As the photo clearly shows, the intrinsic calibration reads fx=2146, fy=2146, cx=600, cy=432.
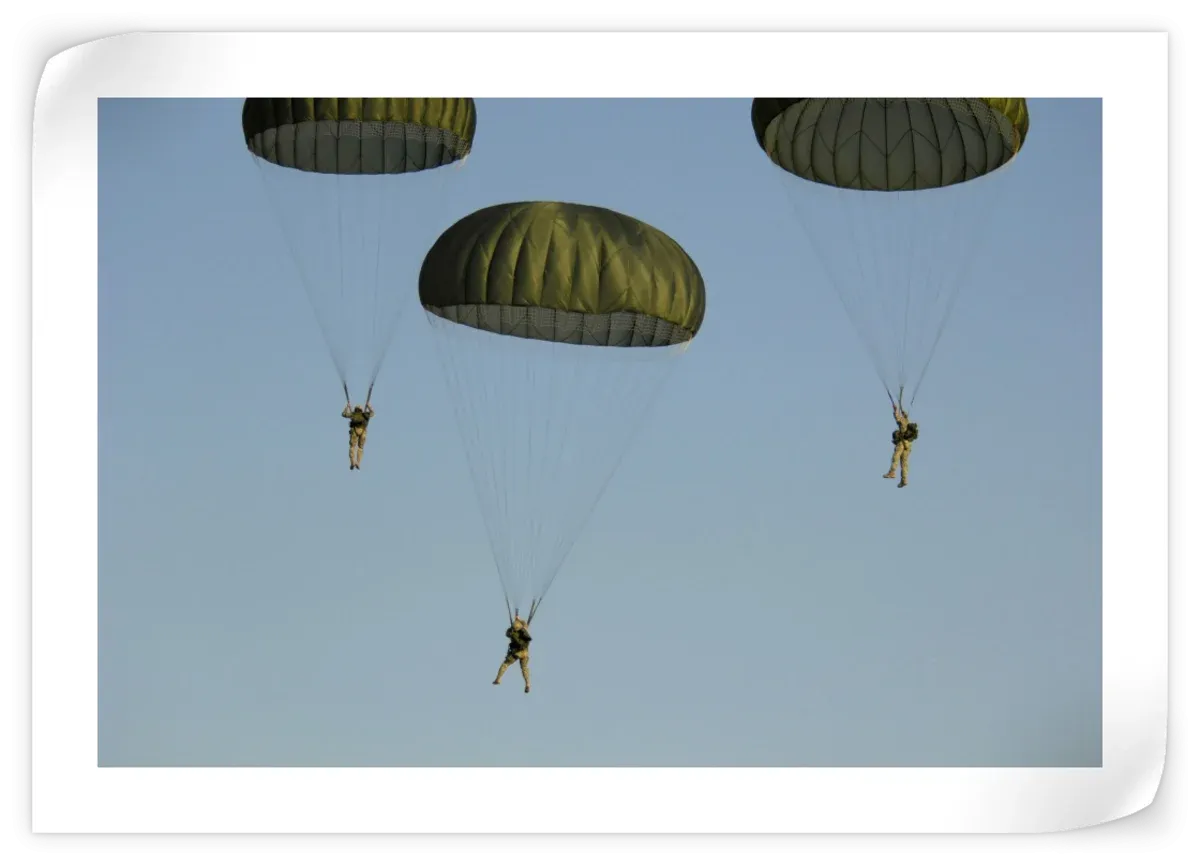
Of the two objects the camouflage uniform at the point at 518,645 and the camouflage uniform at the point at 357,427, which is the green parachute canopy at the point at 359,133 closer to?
the camouflage uniform at the point at 357,427

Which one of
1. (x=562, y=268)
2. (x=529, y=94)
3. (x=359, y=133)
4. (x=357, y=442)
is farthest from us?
(x=357, y=442)

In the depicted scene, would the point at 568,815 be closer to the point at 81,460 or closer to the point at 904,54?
the point at 81,460

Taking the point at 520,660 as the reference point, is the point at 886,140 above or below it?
above

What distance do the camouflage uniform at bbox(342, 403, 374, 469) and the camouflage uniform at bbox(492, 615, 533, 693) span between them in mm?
2008

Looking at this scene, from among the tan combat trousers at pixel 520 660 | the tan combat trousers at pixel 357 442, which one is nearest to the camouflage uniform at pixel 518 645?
the tan combat trousers at pixel 520 660

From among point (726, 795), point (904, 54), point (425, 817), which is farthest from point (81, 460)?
point (904, 54)

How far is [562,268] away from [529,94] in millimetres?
3221

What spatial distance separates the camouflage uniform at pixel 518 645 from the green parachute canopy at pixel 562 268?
2757 mm

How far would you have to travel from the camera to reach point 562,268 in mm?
18328

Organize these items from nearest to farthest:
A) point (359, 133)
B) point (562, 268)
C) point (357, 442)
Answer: point (359, 133), point (562, 268), point (357, 442)

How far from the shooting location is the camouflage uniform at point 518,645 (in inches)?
728

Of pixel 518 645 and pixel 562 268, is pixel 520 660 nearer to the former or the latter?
pixel 518 645

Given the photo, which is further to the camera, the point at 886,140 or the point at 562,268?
the point at 886,140

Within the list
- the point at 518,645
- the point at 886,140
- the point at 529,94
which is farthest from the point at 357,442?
the point at 886,140
